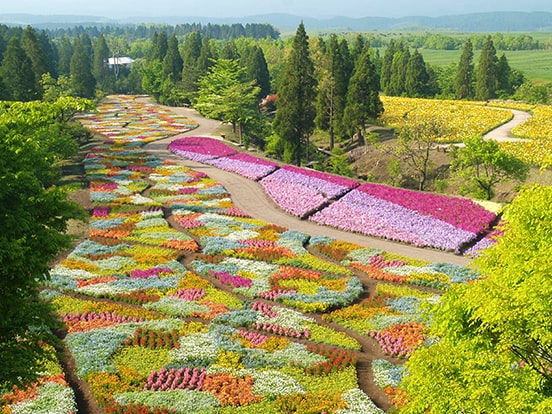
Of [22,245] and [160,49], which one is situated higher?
[160,49]

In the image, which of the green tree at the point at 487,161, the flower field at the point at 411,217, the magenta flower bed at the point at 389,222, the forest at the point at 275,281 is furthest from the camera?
the green tree at the point at 487,161

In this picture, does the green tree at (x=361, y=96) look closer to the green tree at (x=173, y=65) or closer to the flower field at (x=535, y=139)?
the flower field at (x=535, y=139)

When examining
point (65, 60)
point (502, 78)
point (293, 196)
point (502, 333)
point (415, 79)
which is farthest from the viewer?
point (65, 60)

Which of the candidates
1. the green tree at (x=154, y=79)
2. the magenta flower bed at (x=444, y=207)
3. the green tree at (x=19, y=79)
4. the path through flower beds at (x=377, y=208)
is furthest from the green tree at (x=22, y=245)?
the green tree at (x=154, y=79)

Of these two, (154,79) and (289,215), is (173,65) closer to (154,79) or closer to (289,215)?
(154,79)

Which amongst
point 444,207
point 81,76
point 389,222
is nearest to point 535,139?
point 444,207
